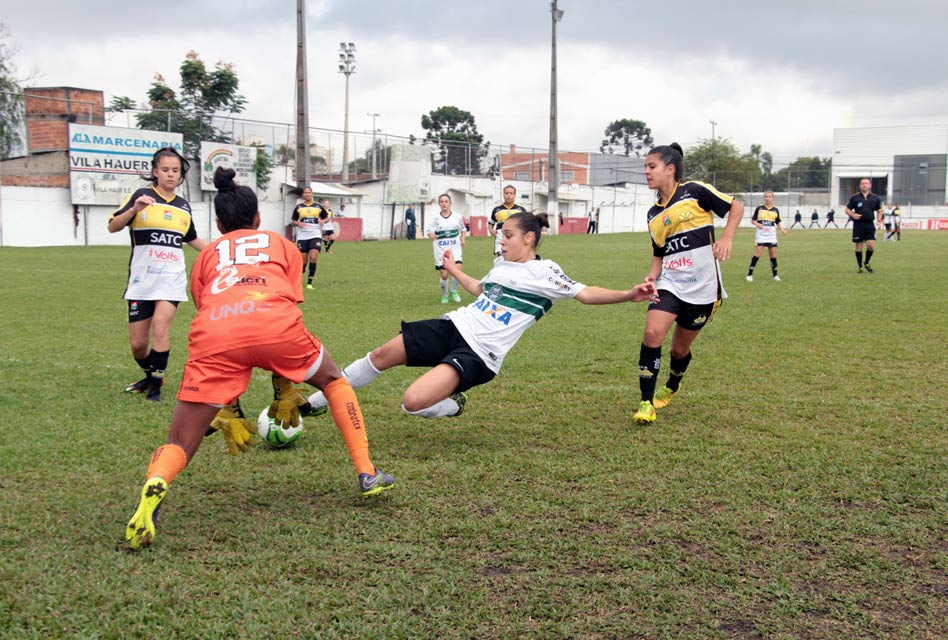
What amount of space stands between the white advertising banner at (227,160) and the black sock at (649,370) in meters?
31.4

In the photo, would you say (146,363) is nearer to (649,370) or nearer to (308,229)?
(649,370)

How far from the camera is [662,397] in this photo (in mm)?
6785

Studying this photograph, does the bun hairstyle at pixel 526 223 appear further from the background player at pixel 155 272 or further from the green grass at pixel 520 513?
the background player at pixel 155 272

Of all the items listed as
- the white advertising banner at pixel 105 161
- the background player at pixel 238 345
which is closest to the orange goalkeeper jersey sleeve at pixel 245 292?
the background player at pixel 238 345

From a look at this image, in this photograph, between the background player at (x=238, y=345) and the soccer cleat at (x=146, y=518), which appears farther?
the background player at (x=238, y=345)

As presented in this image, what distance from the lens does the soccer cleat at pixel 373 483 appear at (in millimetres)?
4320

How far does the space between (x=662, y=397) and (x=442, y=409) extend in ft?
7.19

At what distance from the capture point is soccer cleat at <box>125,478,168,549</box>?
12.2 ft

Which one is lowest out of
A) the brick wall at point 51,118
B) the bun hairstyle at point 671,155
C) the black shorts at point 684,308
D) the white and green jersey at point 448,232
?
the black shorts at point 684,308

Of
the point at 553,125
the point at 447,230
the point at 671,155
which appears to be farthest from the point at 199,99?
the point at 671,155

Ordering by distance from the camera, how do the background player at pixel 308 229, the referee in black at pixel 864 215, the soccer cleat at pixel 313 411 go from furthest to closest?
the referee in black at pixel 864 215
the background player at pixel 308 229
the soccer cleat at pixel 313 411

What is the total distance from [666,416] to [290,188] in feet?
120

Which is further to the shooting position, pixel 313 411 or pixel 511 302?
pixel 511 302

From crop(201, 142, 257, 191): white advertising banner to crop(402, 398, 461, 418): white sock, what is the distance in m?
31.7
